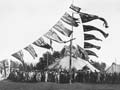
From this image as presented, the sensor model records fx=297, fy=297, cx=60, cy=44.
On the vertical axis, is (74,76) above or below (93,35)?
below

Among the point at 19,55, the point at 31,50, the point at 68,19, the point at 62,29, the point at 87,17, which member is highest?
the point at 87,17

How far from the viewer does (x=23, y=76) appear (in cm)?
→ 3033

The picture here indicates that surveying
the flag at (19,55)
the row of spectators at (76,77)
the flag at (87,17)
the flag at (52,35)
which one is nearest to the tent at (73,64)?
the row of spectators at (76,77)

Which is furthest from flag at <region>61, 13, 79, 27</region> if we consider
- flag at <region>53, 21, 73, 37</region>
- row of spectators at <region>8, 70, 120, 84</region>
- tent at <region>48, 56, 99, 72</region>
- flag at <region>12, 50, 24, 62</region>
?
tent at <region>48, 56, 99, 72</region>

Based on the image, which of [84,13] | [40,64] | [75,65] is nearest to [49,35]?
[84,13]

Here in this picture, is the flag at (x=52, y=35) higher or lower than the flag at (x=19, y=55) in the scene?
higher

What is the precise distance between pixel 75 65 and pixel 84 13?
908 centimetres

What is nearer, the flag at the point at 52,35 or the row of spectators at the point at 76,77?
the flag at the point at 52,35

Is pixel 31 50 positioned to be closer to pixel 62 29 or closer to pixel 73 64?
pixel 62 29

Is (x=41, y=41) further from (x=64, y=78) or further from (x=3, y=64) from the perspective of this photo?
(x=3, y=64)

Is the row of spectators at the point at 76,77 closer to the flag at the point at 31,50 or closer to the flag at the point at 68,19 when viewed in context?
the flag at the point at 31,50

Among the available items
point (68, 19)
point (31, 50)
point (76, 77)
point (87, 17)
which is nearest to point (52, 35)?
point (68, 19)

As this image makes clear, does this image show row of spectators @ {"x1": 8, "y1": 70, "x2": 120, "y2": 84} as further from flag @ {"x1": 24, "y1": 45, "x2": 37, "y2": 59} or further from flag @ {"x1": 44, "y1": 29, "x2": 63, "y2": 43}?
flag @ {"x1": 44, "y1": 29, "x2": 63, "y2": 43}

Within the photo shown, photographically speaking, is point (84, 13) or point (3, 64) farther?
point (3, 64)
